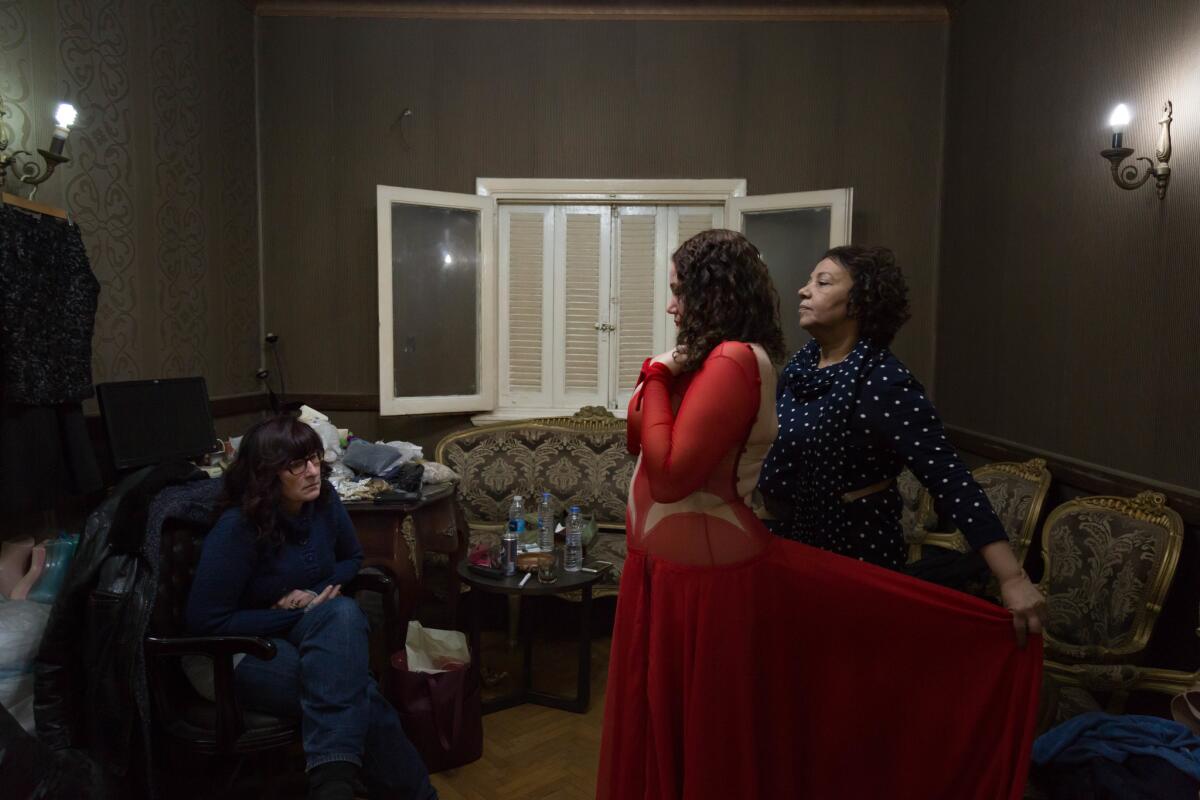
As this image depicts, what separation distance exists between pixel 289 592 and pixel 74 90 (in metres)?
2.19

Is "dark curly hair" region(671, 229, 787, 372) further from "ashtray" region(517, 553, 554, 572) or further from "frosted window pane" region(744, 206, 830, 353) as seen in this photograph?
"frosted window pane" region(744, 206, 830, 353)

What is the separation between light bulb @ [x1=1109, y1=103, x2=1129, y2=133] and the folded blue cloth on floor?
76.6 inches

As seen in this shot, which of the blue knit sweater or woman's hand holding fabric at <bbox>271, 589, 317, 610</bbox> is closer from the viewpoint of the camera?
the blue knit sweater

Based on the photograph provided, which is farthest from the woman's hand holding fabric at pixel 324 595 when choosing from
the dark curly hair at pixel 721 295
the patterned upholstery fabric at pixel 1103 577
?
the patterned upholstery fabric at pixel 1103 577

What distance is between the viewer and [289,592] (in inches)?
85.3

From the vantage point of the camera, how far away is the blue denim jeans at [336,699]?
188cm

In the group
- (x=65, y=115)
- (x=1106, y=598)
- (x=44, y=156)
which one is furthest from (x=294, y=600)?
(x=1106, y=598)

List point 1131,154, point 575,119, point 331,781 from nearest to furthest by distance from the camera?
1. point 331,781
2. point 1131,154
3. point 575,119

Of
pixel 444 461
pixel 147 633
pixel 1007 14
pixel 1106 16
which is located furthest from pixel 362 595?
pixel 1007 14

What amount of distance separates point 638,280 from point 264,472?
2.78m

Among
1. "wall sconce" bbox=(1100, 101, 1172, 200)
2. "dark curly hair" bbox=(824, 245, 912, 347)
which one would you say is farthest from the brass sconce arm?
"dark curly hair" bbox=(824, 245, 912, 347)

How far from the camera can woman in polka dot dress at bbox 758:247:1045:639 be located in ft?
4.88

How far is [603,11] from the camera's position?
4.29 metres

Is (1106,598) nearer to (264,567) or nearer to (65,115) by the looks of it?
(264,567)
